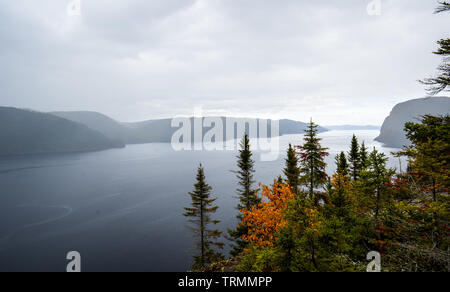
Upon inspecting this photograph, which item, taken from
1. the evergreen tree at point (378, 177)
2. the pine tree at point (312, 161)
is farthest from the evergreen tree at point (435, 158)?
the pine tree at point (312, 161)

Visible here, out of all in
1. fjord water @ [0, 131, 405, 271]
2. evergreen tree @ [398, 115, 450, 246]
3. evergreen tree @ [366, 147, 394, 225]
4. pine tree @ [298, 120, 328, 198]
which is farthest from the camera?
fjord water @ [0, 131, 405, 271]

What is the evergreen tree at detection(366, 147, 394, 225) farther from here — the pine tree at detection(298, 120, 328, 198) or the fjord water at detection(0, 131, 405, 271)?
the fjord water at detection(0, 131, 405, 271)

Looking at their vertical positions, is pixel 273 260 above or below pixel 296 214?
below

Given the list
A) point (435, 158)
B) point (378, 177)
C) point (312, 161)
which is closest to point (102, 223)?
point (312, 161)

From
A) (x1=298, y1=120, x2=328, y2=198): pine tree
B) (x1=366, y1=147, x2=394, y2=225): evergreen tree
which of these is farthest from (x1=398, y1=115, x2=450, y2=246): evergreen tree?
(x1=298, y1=120, x2=328, y2=198): pine tree

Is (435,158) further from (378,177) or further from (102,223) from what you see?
(102,223)

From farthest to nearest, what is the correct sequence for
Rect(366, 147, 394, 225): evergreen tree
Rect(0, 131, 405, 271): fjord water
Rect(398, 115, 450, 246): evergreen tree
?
Rect(0, 131, 405, 271): fjord water → Rect(366, 147, 394, 225): evergreen tree → Rect(398, 115, 450, 246): evergreen tree

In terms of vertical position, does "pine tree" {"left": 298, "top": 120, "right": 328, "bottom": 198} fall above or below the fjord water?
above

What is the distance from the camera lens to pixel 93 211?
197 ft

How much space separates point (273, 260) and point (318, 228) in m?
2.49

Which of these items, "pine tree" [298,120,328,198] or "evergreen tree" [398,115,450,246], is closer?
"evergreen tree" [398,115,450,246]
